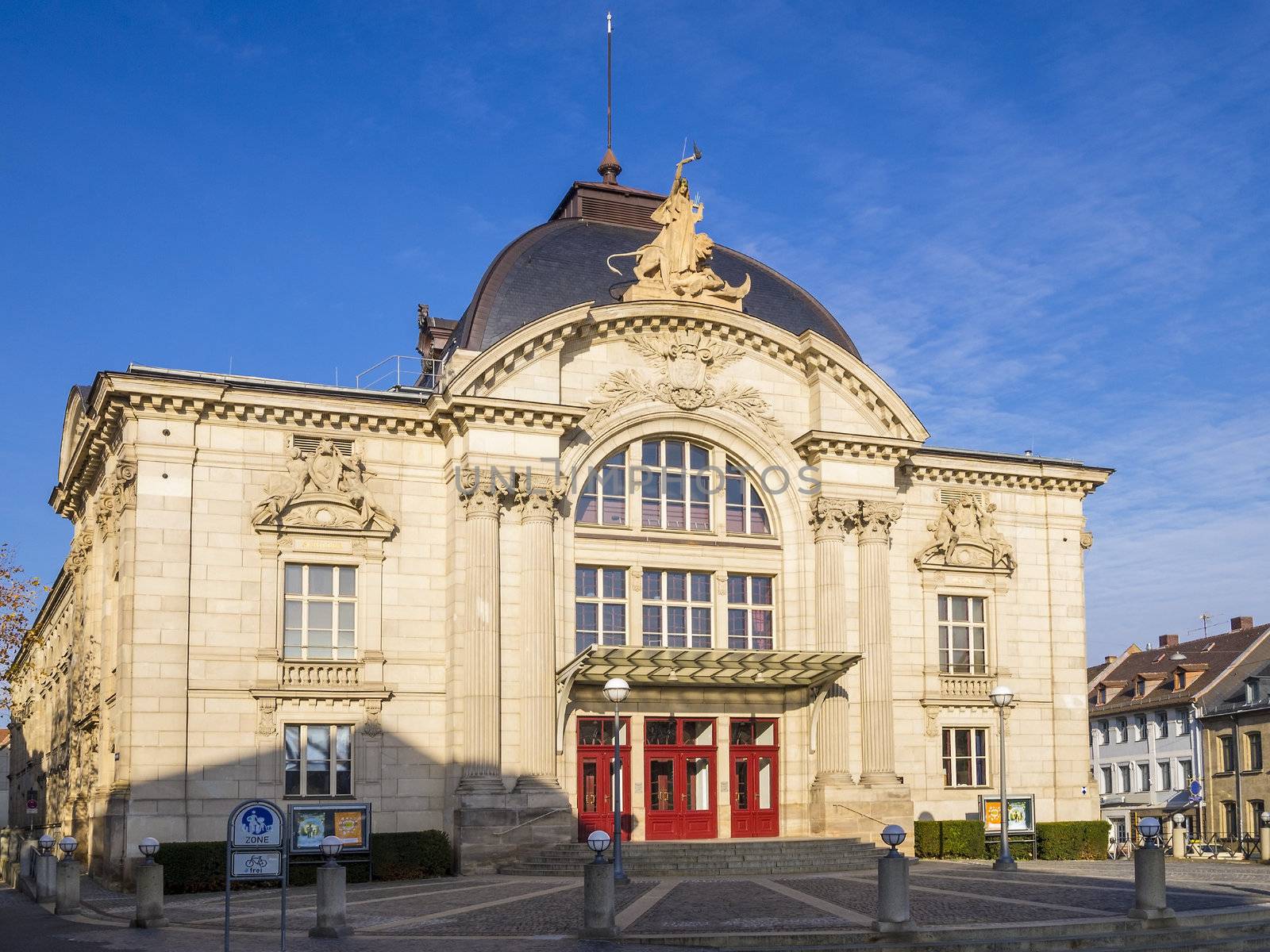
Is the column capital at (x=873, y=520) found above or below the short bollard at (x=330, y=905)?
above

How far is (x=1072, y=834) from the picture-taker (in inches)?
1476

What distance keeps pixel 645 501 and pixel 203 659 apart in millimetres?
11217

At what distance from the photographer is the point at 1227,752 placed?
199 ft

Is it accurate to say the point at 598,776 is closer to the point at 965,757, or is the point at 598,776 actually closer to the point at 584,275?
the point at 965,757

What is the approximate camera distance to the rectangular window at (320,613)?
106 ft

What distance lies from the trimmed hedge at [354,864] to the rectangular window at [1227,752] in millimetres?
40660

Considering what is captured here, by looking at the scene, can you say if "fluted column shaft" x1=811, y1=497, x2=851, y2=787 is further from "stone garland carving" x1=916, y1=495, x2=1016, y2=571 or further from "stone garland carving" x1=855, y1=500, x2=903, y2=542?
"stone garland carving" x1=916, y1=495, x2=1016, y2=571

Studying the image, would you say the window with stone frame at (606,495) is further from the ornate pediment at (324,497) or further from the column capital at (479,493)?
the ornate pediment at (324,497)

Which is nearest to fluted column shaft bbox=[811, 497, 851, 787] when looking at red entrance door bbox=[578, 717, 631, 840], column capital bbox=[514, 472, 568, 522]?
red entrance door bbox=[578, 717, 631, 840]

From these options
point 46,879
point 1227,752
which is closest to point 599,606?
point 46,879

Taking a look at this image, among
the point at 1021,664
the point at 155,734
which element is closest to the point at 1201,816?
the point at 1021,664

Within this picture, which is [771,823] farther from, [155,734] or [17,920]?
[17,920]

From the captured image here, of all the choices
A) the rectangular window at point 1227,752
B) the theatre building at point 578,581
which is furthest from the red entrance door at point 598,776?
the rectangular window at point 1227,752

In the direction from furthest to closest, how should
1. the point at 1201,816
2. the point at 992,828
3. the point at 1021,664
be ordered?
the point at 1201,816 < the point at 1021,664 < the point at 992,828
